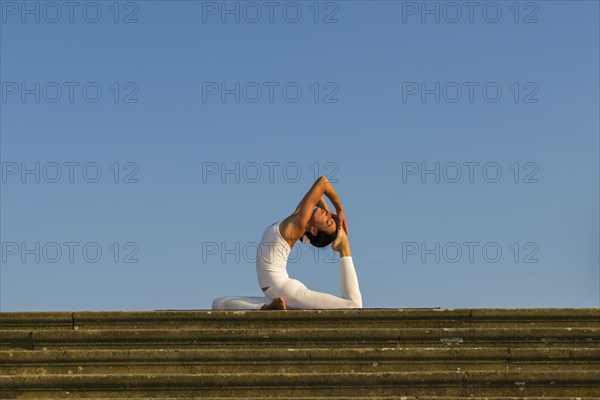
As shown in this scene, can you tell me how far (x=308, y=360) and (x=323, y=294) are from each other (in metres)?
1.93

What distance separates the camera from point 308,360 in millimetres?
7738

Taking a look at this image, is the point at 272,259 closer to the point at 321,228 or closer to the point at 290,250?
the point at 290,250

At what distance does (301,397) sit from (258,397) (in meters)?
0.31

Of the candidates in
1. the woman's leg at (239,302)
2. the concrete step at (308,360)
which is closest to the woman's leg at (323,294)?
the woman's leg at (239,302)

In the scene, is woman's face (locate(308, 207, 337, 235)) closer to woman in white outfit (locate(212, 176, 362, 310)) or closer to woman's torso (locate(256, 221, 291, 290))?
woman in white outfit (locate(212, 176, 362, 310))

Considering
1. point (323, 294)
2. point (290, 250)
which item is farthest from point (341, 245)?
point (323, 294)

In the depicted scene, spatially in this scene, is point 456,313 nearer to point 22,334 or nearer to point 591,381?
point 591,381

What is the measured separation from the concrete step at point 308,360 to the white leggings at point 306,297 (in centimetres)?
184

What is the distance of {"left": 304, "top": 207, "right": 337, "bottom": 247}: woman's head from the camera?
32.7 ft

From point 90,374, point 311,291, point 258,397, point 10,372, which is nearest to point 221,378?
point 258,397

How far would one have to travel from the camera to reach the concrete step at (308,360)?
775 cm

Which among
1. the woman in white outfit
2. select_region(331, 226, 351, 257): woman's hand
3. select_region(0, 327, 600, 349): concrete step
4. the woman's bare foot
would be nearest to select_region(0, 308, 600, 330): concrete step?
select_region(0, 327, 600, 349): concrete step

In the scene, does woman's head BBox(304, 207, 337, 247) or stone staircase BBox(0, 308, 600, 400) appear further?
woman's head BBox(304, 207, 337, 247)

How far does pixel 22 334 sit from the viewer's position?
8.34 m
